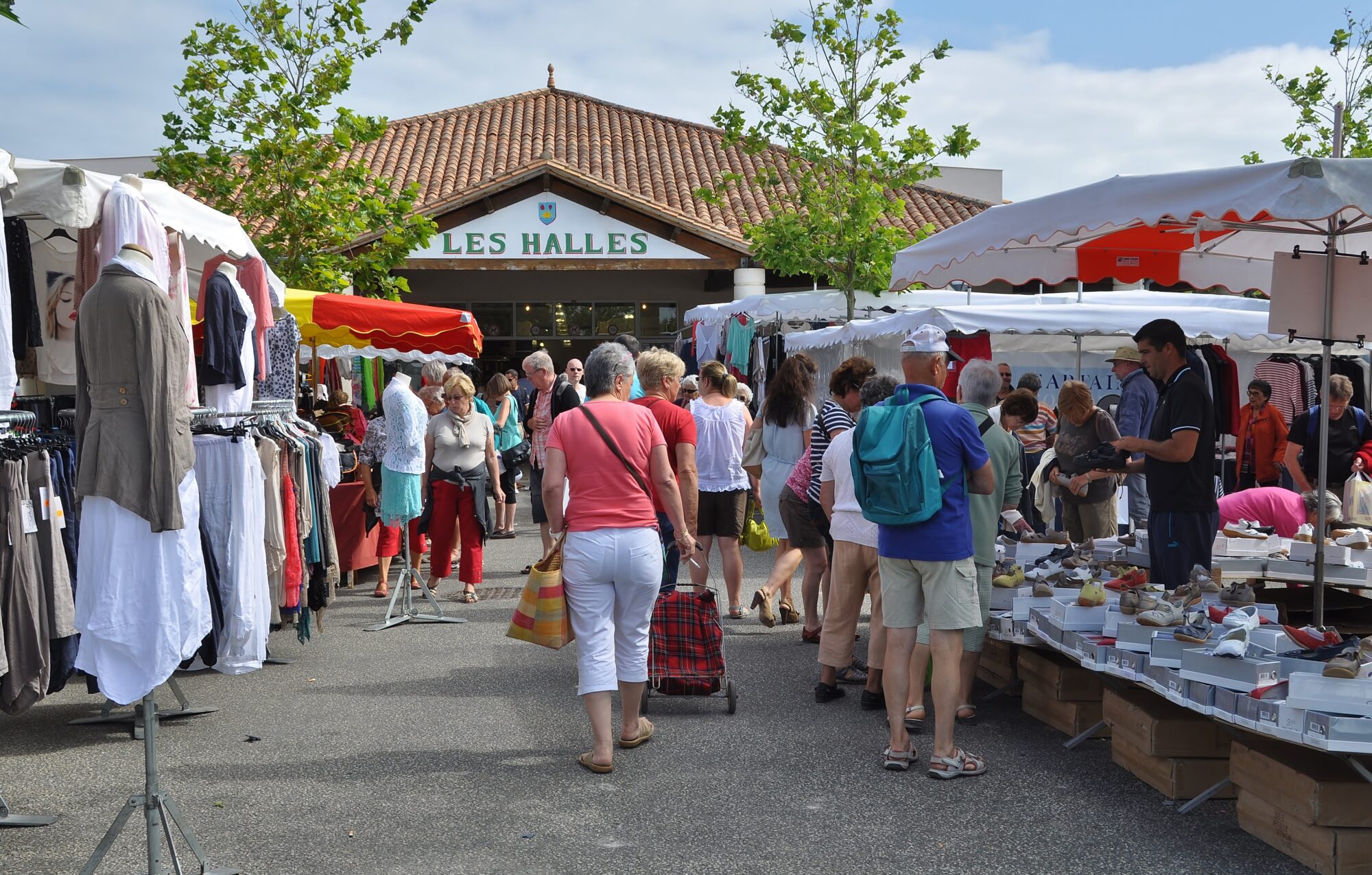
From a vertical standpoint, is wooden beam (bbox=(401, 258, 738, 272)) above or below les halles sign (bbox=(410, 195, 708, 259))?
below

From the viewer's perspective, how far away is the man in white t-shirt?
6281 mm

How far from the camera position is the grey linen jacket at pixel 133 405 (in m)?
3.87

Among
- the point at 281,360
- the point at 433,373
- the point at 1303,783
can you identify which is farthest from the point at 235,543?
the point at 433,373

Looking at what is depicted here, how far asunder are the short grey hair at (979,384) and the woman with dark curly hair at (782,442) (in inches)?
78.3

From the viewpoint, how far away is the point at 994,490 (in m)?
5.57

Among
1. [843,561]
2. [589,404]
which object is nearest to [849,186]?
[843,561]

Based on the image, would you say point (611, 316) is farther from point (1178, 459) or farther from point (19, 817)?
point (19, 817)

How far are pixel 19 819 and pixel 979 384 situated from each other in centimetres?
446

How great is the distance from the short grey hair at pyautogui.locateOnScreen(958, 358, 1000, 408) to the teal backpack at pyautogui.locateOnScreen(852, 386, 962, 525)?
0.69 metres

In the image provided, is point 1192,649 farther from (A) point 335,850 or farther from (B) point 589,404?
(A) point 335,850

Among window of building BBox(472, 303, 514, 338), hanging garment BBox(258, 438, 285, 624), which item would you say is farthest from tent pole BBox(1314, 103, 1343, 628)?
window of building BBox(472, 303, 514, 338)

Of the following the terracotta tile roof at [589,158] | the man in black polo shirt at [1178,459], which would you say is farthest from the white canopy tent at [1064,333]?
the terracotta tile roof at [589,158]

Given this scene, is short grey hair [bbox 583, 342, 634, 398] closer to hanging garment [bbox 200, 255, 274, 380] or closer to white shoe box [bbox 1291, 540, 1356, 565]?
hanging garment [bbox 200, 255, 274, 380]

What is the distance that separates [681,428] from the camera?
6020 mm
